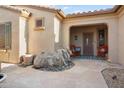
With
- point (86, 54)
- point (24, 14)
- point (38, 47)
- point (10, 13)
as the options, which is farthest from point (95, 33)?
point (10, 13)

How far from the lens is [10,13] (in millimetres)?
8258

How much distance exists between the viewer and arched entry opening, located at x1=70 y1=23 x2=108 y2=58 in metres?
11.0

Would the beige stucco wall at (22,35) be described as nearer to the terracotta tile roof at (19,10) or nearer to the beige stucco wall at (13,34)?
the beige stucco wall at (13,34)

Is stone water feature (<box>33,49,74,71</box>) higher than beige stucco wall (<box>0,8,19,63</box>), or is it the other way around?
beige stucco wall (<box>0,8,19,63</box>)

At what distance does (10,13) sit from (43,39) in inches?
106

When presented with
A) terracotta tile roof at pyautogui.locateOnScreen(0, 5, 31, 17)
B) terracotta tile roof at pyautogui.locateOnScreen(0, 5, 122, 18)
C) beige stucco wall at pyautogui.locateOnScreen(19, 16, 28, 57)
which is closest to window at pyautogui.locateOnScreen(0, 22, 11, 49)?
beige stucco wall at pyautogui.locateOnScreen(19, 16, 28, 57)

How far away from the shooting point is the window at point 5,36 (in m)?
8.27

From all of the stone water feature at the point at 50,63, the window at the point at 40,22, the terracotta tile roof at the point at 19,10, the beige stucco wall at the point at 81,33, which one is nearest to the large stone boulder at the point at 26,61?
the stone water feature at the point at 50,63

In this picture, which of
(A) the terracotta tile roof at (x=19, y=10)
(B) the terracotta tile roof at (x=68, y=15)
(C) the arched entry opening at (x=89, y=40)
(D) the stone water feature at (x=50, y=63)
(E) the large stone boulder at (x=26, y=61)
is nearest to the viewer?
(D) the stone water feature at (x=50, y=63)

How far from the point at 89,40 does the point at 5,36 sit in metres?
6.88

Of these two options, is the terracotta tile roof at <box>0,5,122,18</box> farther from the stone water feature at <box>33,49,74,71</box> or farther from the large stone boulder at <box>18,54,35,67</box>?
the stone water feature at <box>33,49,74,71</box>

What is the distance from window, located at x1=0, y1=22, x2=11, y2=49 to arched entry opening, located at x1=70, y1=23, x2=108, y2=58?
507 centimetres

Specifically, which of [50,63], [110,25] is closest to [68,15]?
[110,25]
